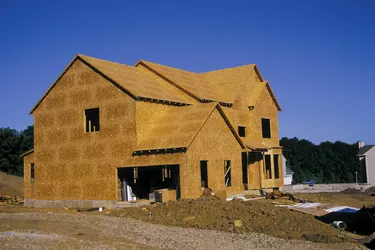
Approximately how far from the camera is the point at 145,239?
1852 cm

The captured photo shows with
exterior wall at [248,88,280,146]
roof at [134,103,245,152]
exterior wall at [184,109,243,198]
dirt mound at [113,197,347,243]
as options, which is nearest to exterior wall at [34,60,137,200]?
roof at [134,103,245,152]

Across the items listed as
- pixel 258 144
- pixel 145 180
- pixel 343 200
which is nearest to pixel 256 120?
pixel 258 144

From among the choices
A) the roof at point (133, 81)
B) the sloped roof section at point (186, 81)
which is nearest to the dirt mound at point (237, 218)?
the roof at point (133, 81)

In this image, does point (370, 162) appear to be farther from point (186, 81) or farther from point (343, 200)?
point (186, 81)

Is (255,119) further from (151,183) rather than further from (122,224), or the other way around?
(122,224)

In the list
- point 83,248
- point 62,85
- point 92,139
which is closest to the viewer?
point 83,248

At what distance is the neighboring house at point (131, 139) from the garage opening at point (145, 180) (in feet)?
0.23

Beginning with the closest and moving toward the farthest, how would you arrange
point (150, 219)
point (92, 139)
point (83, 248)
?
point (83, 248), point (150, 219), point (92, 139)

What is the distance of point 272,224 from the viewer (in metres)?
21.5

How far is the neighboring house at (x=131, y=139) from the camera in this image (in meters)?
30.5

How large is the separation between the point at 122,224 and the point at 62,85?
16.8m

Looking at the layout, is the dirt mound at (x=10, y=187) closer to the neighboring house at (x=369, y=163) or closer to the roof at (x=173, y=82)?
the roof at (x=173, y=82)

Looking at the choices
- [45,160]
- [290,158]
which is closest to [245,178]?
[45,160]

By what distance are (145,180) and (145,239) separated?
15.5m
